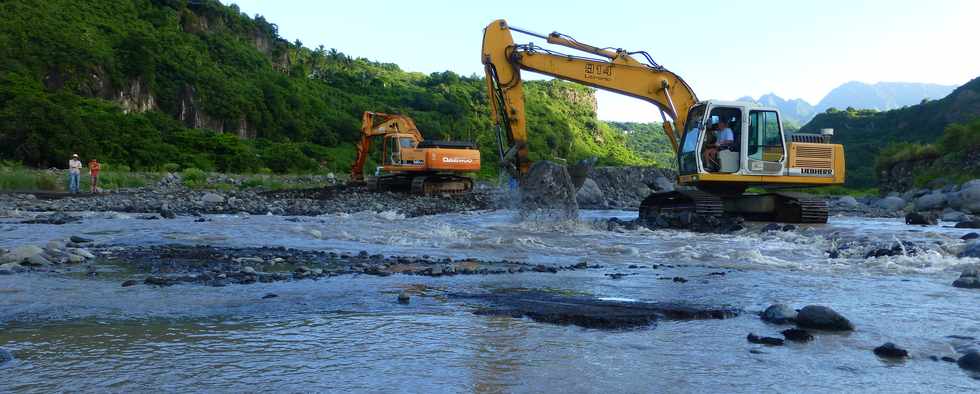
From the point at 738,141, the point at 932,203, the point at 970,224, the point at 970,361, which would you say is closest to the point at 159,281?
the point at 970,361

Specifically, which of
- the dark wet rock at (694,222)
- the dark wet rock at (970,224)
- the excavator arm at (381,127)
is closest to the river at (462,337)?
the dark wet rock at (694,222)

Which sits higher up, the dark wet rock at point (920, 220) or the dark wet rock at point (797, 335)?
the dark wet rock at point (920, 220)

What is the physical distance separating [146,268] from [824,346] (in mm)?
6427

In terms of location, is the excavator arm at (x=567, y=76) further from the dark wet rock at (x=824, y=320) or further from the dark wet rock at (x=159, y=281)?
the dark wet rock at (x=824, y=320)

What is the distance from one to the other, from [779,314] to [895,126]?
63.4 m

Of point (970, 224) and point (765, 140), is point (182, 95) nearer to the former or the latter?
point (765, 140)

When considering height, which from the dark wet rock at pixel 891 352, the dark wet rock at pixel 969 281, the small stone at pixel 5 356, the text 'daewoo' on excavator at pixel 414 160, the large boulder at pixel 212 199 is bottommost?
the small stone at pixel 5 356

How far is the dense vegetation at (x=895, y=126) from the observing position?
50947 mm

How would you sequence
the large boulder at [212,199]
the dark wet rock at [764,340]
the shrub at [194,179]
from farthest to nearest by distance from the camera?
1. the shrub at [194,179]
2. the large boulder at [212,199]
3. the dark wet rock at [764,340]

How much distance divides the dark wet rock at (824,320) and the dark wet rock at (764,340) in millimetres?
537

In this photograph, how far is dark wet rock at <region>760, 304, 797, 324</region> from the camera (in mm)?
5012

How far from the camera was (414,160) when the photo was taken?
2808 cm

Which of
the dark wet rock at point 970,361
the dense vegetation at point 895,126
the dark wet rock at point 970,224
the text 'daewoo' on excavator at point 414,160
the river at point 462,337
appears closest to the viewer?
the river at point 462,337

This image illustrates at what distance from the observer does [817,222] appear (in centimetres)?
1593
